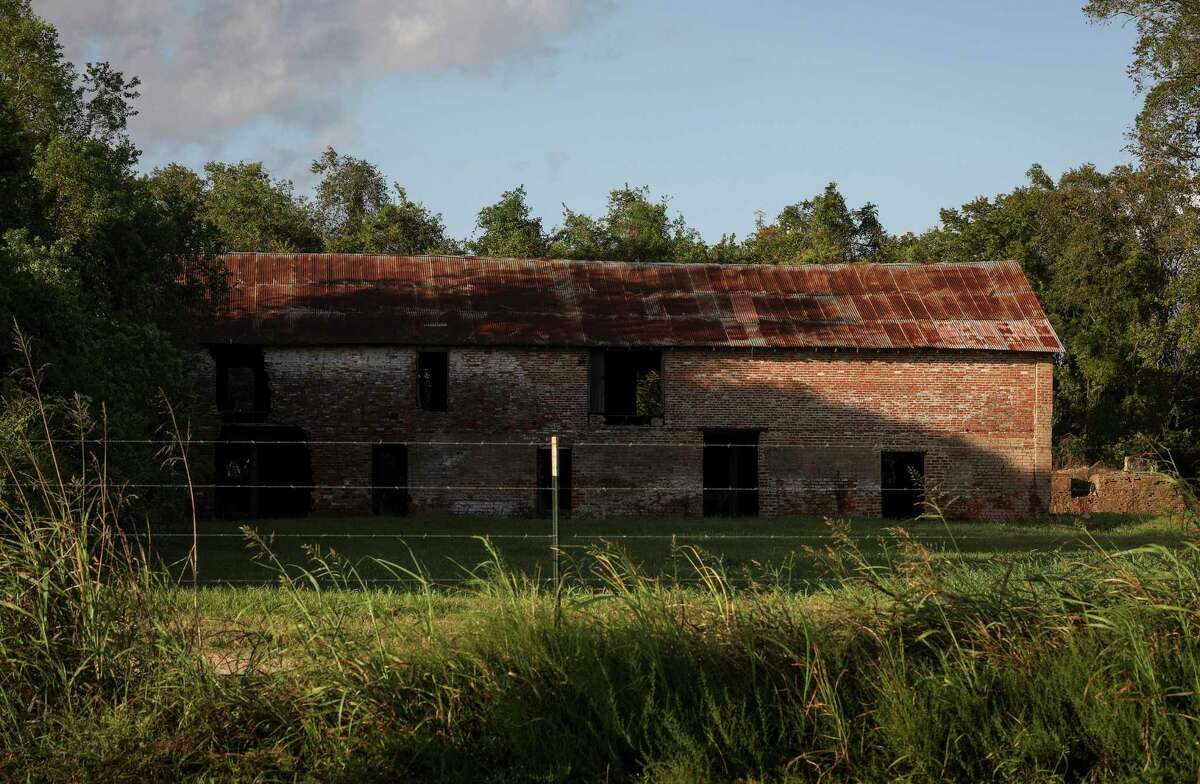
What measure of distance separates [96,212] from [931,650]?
16.7 meters

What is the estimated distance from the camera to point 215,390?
2705cm

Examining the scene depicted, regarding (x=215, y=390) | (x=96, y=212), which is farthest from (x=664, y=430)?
(x=96, y=212)

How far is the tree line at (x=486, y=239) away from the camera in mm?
18312

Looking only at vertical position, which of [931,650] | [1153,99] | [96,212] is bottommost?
[931,650]

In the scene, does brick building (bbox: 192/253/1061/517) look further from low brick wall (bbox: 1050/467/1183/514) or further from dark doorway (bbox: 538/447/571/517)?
low brick wall (bbox: 1050/467/1183/514)

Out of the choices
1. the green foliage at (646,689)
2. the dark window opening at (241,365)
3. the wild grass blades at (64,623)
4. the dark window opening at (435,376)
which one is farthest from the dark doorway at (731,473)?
the wild grass blades at (64,623)

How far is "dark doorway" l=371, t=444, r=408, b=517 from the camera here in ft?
87.8

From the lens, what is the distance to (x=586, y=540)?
20.6 m

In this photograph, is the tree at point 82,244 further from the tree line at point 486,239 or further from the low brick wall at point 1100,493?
the low brick wall at point 1100,493

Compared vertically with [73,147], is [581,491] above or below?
below

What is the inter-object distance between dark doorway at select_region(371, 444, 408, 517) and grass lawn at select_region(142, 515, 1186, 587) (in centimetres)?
158

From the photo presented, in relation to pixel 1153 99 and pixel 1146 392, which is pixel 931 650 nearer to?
pixel 1153 99

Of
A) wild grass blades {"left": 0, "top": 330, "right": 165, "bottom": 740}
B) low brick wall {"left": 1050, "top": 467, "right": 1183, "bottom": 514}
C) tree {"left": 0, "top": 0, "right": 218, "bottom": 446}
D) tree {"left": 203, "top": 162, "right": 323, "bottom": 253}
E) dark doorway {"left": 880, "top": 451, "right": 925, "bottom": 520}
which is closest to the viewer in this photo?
wild grass blades {"left": 0, "top": 330, "right": 165, "bottom": 740}

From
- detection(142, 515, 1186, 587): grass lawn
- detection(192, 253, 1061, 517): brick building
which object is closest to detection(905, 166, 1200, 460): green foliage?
detection(192, 253, 1061, 517): brick building
